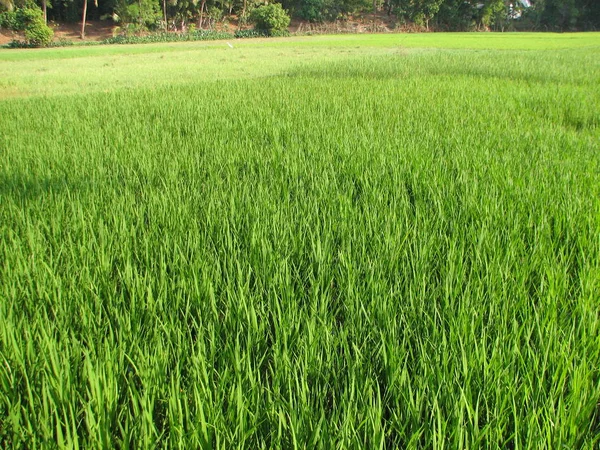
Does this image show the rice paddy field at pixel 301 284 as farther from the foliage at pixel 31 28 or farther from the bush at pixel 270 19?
the bush at pixel 270 19

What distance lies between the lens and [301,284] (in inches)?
53.9

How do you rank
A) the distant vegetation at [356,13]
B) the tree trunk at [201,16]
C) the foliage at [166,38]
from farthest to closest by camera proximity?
the tree trunk at [201,16] < the distant vegetation at [356,13] < the foliage at [166,38]

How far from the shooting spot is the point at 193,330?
131 cm

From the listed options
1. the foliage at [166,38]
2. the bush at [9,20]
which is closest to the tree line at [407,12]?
the foliage at [166,38]

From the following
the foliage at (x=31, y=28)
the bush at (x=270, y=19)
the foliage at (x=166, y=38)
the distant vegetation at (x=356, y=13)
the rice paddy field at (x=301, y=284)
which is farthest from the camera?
the distant vegetation at (x=356, y=13)

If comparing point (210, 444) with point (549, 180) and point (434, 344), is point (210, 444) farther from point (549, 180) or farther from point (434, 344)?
point (549, 180)

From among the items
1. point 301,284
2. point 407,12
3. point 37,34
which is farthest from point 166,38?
point 301,284

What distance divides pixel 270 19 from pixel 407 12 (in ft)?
47.9

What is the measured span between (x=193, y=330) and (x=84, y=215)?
3.34 feet

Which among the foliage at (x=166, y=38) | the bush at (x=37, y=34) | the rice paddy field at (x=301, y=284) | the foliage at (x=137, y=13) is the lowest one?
the rice paddy field at (x=301, y=284)

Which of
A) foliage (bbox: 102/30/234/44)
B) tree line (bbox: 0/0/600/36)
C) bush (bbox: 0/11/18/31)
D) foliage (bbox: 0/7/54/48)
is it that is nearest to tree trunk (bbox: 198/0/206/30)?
tree line (bbox: 0/0/600/36)

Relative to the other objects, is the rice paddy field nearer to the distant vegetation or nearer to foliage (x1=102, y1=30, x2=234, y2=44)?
foliage (x1=102, y1=30, x2=234, y2=44)

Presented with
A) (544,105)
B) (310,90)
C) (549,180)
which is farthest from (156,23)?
(549,180)

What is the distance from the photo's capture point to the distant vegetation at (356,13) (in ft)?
113
